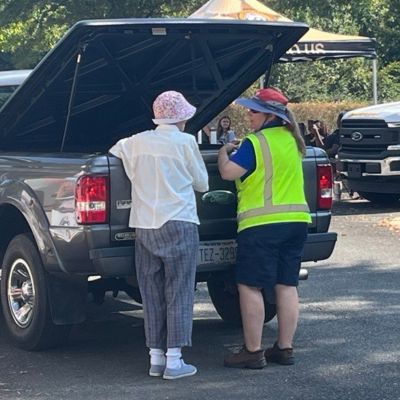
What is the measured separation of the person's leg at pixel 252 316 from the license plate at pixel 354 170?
9082mm

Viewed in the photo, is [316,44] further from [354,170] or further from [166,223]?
[166,223]

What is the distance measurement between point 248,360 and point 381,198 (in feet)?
32.9

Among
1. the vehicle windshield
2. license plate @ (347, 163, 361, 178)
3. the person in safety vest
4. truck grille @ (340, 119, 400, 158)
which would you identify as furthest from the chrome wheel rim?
license plate @ (347, 163, 361, 178)

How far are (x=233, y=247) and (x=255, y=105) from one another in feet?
2.99

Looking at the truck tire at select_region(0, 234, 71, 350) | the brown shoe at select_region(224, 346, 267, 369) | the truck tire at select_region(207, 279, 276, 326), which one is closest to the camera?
the brown shoe at select_region(224, 346, 267, 369)

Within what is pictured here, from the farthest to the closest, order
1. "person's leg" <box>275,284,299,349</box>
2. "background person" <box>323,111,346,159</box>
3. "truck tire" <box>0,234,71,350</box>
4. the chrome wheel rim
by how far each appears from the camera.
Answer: "background person" <box>323,111,346,159</box>, the chrome wheel rim, "truck tire" <box>0,234,71,350</box>, "person's leg" <box>275,284,299,349</box>

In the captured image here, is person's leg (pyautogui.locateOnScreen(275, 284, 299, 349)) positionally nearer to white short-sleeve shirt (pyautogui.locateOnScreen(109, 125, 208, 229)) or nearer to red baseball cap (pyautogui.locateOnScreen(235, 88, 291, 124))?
white short-sleeve shirt (pyautogui.locateOnScreen(109, 125, 208, 229))

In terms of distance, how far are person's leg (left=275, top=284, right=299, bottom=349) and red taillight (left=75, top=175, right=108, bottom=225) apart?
1.22 m

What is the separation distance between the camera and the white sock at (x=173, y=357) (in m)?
6.47

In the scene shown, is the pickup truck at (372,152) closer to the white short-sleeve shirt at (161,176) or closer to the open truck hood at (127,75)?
the open truck hood at (127,75)

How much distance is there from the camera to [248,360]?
667 cm

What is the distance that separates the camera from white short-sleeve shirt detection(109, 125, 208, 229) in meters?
6.37

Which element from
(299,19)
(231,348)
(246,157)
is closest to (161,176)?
(246,157)

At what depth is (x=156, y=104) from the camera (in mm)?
6582
